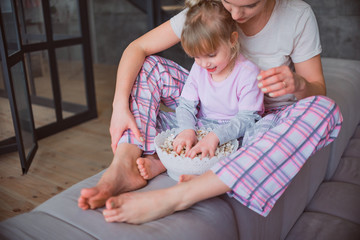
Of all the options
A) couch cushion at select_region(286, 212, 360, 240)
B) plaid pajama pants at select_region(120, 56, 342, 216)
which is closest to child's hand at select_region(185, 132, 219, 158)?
plaid pajama pants at select_region(120, 56, 342, 216)

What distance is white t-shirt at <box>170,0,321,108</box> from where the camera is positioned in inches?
45.9

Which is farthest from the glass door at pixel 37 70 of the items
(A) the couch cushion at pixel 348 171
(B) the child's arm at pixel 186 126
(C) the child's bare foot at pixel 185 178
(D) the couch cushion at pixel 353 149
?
(D) the couch cushion at pixel 353 149

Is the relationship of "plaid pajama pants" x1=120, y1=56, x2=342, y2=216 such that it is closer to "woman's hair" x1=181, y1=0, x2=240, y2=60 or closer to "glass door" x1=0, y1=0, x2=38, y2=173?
"woman's hair" x1=181, y1=0, x2=240, y2=60

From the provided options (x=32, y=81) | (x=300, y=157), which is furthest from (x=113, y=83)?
(x=300, y=157)

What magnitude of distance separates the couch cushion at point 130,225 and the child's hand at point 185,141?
20cm

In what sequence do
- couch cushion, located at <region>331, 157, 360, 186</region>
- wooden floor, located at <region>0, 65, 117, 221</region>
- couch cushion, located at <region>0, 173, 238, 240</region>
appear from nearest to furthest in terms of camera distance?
1. couch cushion, located at <region>0, 173, 238, 240</region>
2. couch cushion, located at <region>331, 157, 360, 186</region>
3. wooden floor, located at <region>0, 65, 117, 221</region>

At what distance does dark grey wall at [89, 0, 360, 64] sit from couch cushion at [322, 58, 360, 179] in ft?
1.85

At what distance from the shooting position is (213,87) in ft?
3.95

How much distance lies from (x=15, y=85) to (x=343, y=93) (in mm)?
1906

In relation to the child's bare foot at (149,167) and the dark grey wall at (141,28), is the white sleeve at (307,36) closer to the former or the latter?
the child's bare foot at (149,167)

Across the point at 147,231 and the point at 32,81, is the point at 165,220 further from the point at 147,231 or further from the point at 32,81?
the point at 32,81

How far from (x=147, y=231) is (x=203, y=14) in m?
0.69

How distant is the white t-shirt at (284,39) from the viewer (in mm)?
1166

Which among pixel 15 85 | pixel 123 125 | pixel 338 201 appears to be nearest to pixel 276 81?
pixel 123 125
